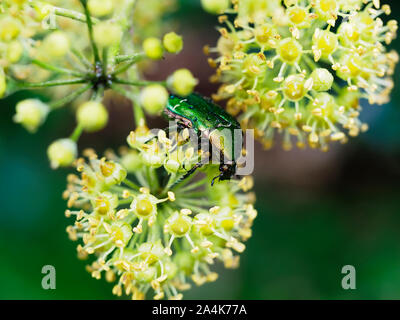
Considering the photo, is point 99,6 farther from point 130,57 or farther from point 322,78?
point 322,78

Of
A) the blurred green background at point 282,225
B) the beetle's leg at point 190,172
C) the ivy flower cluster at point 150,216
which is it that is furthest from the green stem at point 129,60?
the blurred green background at point 282,225

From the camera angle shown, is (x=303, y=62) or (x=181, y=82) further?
(x=303, y=62)

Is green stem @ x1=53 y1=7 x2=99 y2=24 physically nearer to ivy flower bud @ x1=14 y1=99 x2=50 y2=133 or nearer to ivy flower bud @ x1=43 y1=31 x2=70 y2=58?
ivy flower bud @ x1=43 y1=31 x2=70 y2=58

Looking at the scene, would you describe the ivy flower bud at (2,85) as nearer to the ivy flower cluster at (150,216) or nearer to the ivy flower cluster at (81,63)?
the ivy flower cluster at (81,63)

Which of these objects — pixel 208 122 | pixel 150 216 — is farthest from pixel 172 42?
pixel 150 216

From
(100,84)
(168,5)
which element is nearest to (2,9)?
(100,84)
